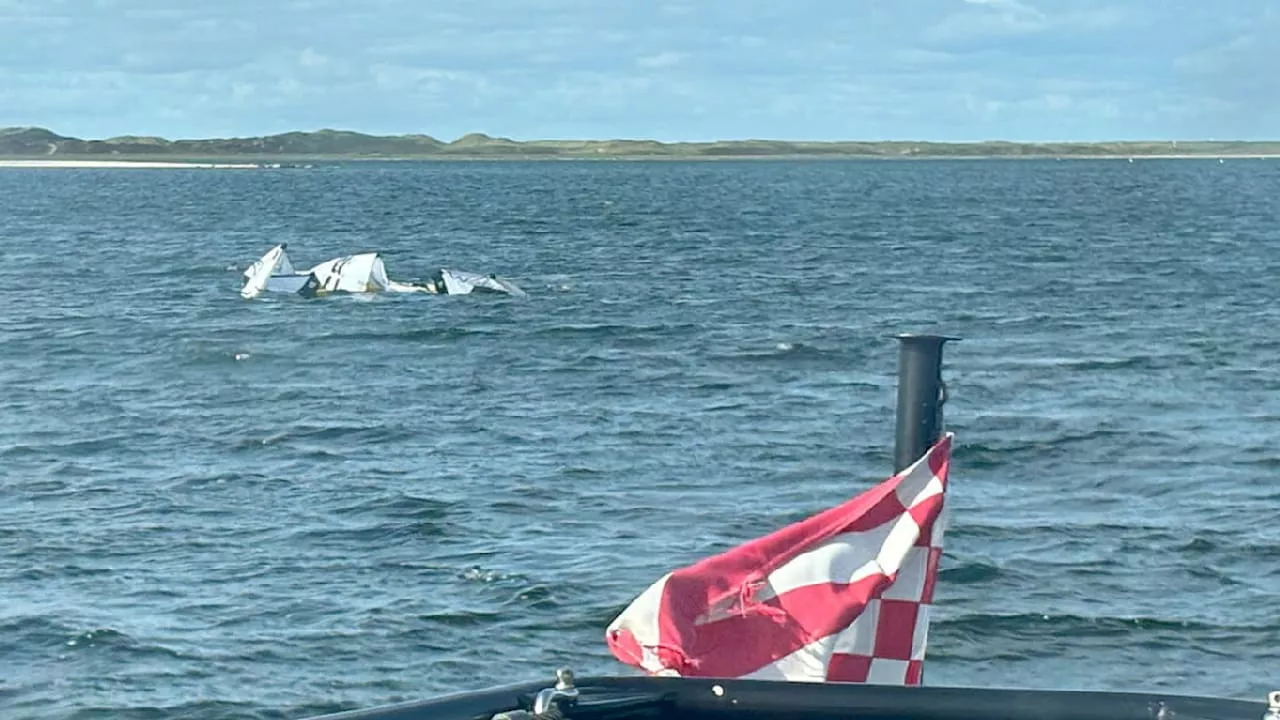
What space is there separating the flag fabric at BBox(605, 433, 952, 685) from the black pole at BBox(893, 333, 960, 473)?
392 millimetres

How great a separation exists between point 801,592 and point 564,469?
14.7 meters

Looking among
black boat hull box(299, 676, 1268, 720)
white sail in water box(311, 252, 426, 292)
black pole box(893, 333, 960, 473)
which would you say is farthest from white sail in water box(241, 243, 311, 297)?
black boat hull box(299, 676, 1268, 720)

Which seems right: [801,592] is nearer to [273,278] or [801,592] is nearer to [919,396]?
[919,396]

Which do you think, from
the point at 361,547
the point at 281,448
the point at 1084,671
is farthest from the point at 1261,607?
the point at 281,448

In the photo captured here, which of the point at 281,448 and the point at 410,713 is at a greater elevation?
the point at 410,713

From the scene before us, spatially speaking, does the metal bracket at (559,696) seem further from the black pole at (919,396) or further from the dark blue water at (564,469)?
the dark blue water at (564,469)

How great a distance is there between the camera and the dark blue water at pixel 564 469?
14984 millimetres

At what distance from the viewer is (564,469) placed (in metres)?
22.5

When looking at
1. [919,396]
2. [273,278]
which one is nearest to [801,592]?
[919,396]

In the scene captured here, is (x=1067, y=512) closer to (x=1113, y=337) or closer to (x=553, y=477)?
(x=553, y=477)

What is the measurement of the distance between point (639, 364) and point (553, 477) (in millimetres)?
11968

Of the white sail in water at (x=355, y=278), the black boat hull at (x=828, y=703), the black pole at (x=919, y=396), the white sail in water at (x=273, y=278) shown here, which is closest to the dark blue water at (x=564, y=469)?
the white sail in water at (x=273, y=278)

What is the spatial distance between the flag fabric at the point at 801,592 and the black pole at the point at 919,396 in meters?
0.39

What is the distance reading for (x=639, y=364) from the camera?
111 ft
